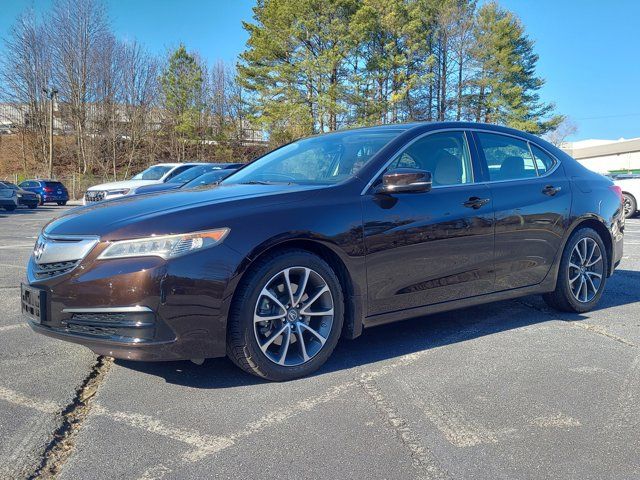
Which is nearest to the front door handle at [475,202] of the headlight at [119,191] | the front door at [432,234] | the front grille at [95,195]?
the front door at [432,234]

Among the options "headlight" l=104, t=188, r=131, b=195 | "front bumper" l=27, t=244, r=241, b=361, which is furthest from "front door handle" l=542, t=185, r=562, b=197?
"headlight" l=104, t=188, r=131, b=195

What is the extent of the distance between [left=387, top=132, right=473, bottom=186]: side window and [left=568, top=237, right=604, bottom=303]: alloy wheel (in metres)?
1.41

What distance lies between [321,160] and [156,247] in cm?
168

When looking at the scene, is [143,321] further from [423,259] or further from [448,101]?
[448,101]

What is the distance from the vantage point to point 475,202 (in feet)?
13.5

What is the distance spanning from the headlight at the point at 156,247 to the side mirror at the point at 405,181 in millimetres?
1275

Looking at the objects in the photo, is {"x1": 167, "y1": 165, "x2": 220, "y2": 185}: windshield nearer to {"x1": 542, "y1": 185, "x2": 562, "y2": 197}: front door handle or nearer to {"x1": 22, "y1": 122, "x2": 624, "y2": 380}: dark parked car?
{"x1": 22, "y1": 122, "x2": 624, "y2": 380}: dark parked car

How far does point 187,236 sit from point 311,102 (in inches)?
1167

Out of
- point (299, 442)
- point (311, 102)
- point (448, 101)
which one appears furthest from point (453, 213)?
point (448, 101)

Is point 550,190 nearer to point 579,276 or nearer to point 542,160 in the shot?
point 542,160

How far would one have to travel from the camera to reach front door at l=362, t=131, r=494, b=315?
11.8ft

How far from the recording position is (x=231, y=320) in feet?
10.2

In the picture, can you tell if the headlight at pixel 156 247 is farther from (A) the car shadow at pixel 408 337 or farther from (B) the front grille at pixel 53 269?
(A) the car shadow at pixel 408 337

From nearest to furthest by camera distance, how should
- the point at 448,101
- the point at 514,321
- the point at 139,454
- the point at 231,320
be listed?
the point at 139,454, the point at 231,320, the point at 514,321, the point at 448,101
